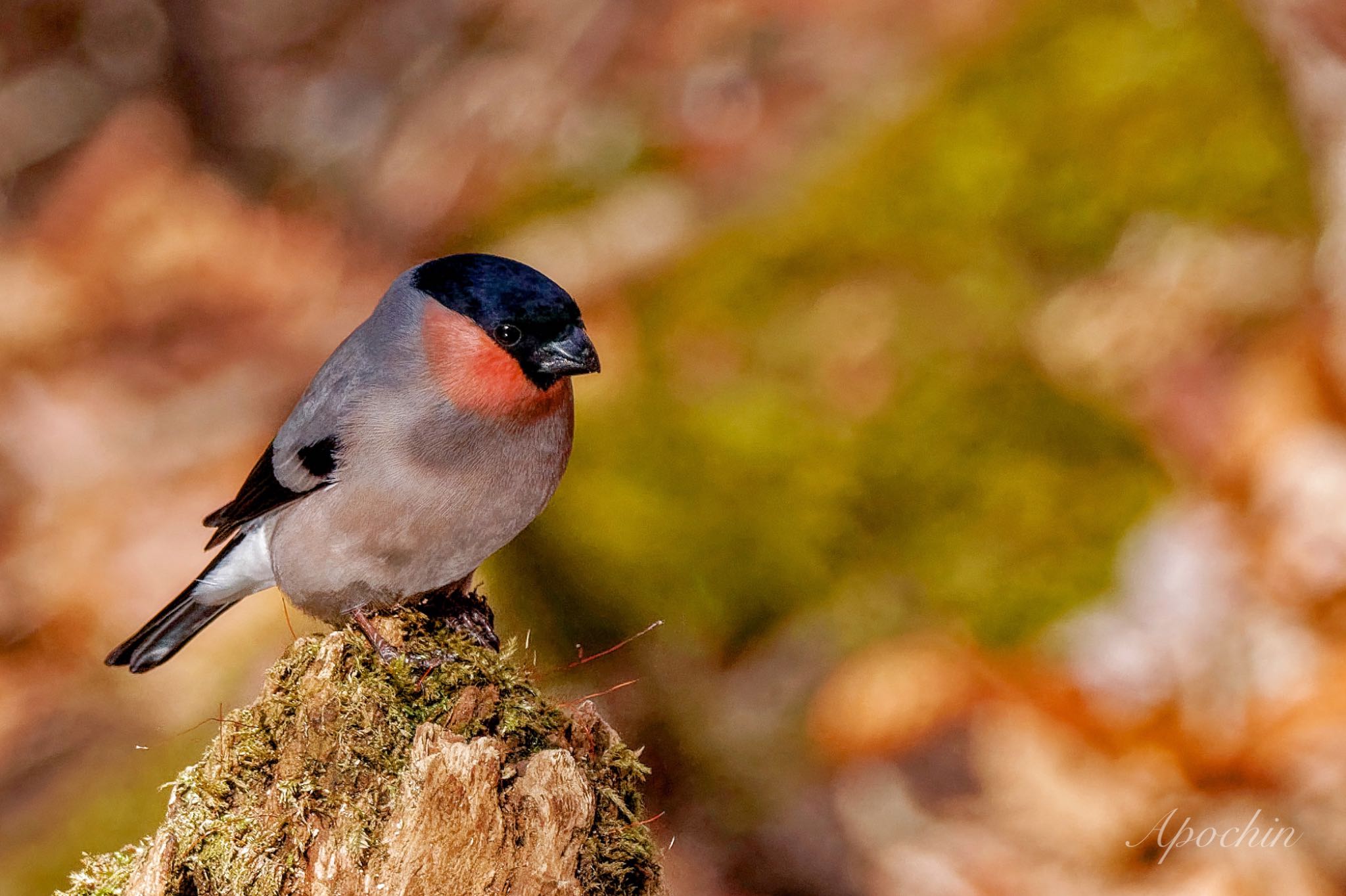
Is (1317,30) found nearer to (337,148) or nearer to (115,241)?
(337,148)

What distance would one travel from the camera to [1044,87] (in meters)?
5.12

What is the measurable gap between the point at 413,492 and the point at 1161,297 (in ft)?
11.1

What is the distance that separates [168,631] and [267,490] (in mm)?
718

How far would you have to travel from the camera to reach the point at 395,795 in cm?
224

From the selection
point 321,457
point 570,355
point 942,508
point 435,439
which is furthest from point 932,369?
point 321,457

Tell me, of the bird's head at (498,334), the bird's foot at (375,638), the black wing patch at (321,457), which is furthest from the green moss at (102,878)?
the bird's head at (498,334)

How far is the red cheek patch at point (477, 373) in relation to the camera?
3.01m

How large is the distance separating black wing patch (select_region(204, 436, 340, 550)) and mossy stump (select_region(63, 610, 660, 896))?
764 mm

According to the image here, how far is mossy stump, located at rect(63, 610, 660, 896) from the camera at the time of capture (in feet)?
7.06

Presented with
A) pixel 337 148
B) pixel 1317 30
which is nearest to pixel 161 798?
pixel 337 148

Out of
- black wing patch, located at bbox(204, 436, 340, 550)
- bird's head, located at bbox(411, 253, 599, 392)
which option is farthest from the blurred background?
bird's head, located at bbox(411, 253, 599, 392)

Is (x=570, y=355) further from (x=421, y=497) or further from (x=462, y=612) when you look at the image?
(x=462, y=612)
